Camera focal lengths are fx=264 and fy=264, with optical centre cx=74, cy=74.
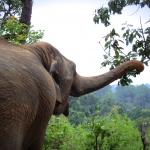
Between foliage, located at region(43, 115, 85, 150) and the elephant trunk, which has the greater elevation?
the elephant trunk

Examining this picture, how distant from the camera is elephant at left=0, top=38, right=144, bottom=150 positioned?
1.55 m

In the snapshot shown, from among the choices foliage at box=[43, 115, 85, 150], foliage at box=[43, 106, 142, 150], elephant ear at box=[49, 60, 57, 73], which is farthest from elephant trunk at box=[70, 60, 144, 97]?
foliage at box=[43, 115, 85, 150]

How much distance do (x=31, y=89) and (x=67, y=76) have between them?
935mm

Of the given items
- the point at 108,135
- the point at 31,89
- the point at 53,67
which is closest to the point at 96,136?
the point at 108,135

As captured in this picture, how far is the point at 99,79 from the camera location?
324 cm

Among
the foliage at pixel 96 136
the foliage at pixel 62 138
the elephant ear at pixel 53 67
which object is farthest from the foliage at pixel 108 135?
the elephant ear at pixel 53 67

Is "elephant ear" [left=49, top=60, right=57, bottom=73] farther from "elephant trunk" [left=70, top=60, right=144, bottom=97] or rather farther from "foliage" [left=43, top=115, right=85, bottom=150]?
→ "foliage" [left=43, top=115, right=85, bottom=150]

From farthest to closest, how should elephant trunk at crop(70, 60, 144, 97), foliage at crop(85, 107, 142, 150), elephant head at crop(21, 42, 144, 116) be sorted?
foliage at crop(85, 107, 142, 150) < elephant trunk at crop(70, 60, 144, 97) < elephant head at crop(21, 42, 144, 116)

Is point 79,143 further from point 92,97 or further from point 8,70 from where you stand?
point 92,97

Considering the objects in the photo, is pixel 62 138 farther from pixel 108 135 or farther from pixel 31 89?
pixel 31 89

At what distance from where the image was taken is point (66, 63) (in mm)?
2848

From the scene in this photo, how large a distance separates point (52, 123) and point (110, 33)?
209 cm

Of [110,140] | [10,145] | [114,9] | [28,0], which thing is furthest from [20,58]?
[28,0]

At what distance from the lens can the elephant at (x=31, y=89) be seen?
5.09 feet
